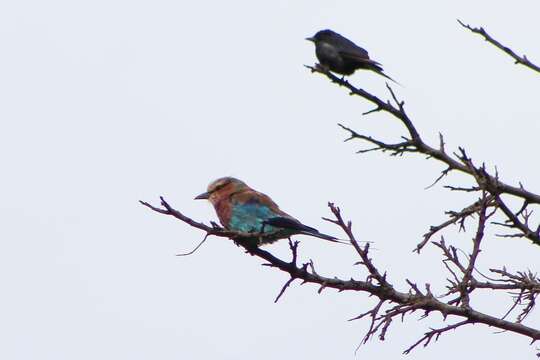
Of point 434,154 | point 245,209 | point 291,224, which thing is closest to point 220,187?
point 245,209

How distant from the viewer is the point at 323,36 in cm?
725

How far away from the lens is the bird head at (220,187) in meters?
8.51

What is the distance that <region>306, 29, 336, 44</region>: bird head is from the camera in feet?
23.5

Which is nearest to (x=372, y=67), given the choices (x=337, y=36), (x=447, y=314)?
(x=337, y=36)

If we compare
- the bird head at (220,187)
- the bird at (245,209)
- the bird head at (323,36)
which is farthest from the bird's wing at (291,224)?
the bird head at (323,36)

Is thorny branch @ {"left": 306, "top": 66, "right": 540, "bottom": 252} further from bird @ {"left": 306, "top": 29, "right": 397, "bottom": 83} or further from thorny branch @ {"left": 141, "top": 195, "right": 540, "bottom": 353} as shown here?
bird @ {"left": 306, "top": 29, "right": 397, "bottom": 83}

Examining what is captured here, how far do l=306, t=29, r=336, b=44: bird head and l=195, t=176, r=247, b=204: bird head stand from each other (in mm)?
1751

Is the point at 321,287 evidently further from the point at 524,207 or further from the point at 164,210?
the point at 524,207

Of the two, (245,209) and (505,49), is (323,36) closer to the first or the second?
(245,209)

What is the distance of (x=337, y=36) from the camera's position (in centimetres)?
703

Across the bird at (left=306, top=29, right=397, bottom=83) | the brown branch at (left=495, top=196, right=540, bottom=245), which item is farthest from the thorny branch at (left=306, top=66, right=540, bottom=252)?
the bird at (left=306, top=29, right=397, bottom=83)

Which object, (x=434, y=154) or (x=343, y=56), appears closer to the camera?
(x=434, y=154)

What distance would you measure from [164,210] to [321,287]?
809 mm

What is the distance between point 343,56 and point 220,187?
7.44 ft
